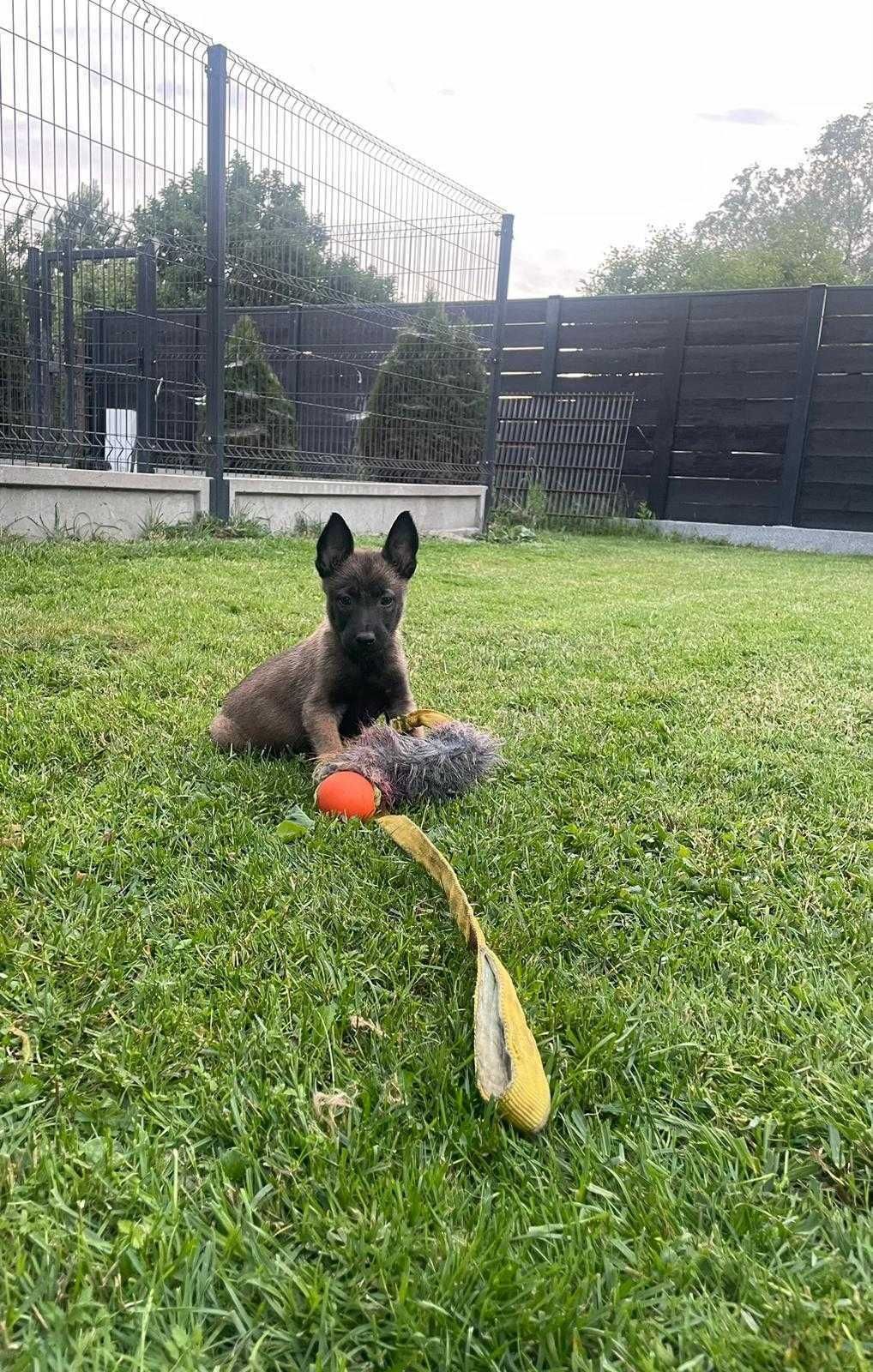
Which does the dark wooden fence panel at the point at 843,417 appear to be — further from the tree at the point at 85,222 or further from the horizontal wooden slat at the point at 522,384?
the tree at the point at 85,222

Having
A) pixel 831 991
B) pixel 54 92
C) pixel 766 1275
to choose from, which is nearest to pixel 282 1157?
pixel 766 1275

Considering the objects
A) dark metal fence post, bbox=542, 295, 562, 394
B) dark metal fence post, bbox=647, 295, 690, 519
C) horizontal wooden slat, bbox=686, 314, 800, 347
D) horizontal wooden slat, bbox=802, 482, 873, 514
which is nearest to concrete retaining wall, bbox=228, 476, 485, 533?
dark metal fence post, bbox=647, 295, 690, 519

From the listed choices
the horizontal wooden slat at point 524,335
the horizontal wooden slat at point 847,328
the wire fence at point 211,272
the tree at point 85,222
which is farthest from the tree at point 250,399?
the horizontal wooden slat at point 847,328

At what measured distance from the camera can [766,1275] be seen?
972 mm

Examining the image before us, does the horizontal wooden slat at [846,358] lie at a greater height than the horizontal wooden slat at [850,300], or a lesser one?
lesser

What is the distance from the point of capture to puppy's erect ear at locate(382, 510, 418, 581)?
121 inches

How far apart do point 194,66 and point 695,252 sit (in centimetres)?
4142

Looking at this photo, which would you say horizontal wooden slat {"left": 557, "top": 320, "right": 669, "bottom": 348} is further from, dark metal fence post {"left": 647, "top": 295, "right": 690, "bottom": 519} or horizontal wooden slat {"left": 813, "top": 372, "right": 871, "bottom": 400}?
horizontal wooden slat {"left": 813, "top": 372, "right": 871, "bottom": 400}

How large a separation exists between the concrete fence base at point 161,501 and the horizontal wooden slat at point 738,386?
5172 millimetres

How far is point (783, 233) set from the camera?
38.3 metres

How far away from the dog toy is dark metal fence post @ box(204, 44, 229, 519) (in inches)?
238

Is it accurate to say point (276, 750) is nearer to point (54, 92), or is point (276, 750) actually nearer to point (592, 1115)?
point (592, 1115)

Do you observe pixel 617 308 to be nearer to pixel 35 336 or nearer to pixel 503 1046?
pixel 35 336

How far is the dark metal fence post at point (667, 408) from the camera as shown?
1376cm
